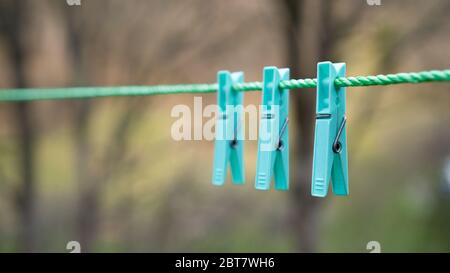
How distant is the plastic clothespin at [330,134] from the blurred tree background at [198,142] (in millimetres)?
2625

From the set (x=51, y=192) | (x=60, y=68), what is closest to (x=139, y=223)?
(x=51, y=192)

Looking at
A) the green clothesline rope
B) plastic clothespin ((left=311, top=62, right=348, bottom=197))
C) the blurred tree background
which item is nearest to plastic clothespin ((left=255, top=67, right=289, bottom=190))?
the green clothesline rope

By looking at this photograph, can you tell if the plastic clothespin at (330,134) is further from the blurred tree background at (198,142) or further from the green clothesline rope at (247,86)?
the blurred tree background at (198,142)

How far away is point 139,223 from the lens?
593cm

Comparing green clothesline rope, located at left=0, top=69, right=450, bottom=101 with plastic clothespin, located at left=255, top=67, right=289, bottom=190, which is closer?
green clothesline rope, located at left=0, top=69, right=450, bottom=101

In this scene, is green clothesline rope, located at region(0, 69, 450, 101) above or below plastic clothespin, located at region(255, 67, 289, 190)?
above

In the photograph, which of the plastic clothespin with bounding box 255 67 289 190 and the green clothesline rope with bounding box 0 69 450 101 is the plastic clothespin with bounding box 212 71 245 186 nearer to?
the green clothesline rope with bounding box 0 69 450 101

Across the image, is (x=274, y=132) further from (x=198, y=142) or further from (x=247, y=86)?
(x=198, y=142)

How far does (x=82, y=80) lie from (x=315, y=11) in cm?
201

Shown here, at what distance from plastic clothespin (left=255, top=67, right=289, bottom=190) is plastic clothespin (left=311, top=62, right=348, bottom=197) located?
14 centimetres

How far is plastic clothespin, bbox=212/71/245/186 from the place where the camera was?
1834mm

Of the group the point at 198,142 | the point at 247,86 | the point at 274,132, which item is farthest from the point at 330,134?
the point at 198,142

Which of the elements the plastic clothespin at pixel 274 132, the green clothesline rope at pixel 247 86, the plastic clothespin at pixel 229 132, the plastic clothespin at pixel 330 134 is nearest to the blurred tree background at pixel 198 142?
the green clothesline rope at pixel 247 86
